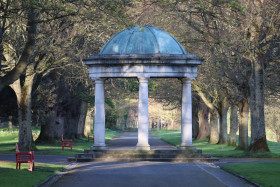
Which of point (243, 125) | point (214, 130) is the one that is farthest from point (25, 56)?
point (214, 130)

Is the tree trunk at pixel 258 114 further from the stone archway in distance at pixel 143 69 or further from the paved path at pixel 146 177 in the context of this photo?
the paved path at pixel 146 177

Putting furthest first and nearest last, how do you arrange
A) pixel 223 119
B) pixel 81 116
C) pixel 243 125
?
1. pixel 81 116
2. pixel 223 119
3. pixel 243 125

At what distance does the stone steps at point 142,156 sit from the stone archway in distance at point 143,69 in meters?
0.51

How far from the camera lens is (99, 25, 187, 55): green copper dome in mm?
30219

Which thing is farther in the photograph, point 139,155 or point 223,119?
point 223,119

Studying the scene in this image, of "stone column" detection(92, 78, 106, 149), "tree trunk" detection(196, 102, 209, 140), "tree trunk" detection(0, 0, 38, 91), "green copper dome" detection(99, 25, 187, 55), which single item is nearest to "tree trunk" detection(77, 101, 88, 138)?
"tree trunk" detection(196, 102, 209, 140)

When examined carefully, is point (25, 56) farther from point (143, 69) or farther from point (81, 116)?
point (81, 116)

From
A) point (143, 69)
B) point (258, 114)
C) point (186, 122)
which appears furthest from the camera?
point (258, 114)

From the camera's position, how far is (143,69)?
2950 centimetres

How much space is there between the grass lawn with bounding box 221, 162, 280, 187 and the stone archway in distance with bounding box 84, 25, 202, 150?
6162 mm

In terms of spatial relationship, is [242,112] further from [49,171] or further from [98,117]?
[49,171]

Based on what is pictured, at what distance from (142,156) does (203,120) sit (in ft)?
106

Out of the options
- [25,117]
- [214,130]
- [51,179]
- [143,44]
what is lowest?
[51,179]

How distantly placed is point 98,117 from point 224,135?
22.6 metres
